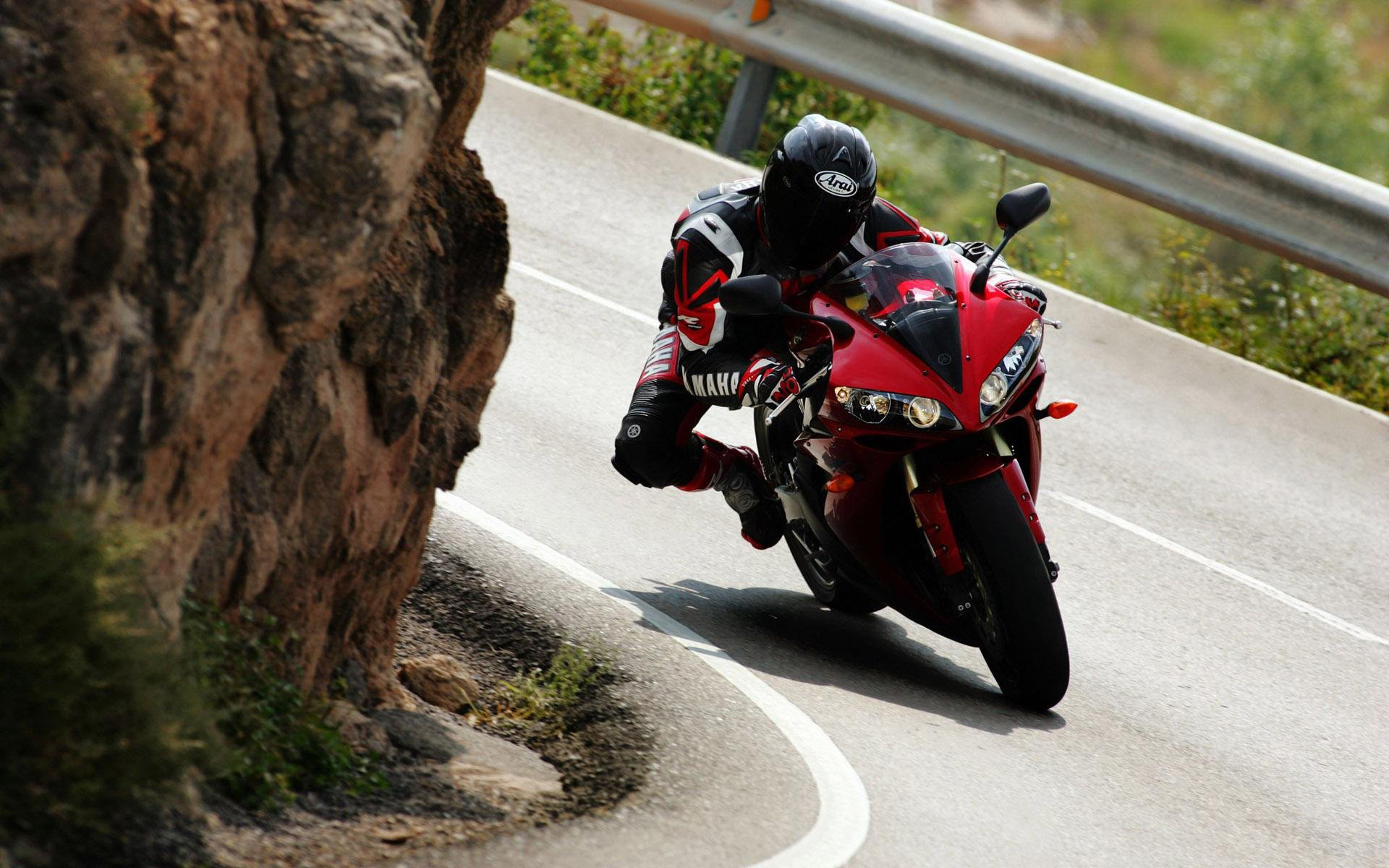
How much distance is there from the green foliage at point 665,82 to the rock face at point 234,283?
8554mm

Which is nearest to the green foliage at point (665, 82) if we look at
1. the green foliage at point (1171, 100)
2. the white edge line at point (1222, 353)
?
the green foliage at point (1171, 100)

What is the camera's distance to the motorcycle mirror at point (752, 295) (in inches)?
221

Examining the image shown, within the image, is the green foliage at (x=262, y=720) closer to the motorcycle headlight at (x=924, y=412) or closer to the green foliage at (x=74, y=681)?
the green foliage at (x=74, y=681)

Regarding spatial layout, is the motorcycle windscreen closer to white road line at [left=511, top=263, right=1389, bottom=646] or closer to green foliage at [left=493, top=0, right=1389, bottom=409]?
→ white road line at [left=511, top=263, right=1389, bottom=646]

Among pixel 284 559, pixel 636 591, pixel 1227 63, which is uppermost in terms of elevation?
pixel 1227 63

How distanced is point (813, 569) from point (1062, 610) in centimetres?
141

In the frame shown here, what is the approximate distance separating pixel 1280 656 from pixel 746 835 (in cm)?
383

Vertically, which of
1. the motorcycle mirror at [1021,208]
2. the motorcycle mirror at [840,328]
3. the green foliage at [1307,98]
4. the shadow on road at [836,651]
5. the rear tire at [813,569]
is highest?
the green foliage at [1307,98]

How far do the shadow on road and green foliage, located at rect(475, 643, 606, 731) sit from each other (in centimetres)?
71

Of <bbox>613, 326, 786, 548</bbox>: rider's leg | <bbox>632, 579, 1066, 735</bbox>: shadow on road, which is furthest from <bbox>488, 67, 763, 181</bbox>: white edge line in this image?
<bbox>632, 579, 1066, 735</bbox>: shadow on road

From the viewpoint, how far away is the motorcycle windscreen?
225 inches

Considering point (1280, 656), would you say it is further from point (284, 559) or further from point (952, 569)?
point (284, 559)

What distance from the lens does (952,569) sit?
222 inches

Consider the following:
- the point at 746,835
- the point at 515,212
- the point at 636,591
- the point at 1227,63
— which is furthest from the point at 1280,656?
the point at 1227,63
